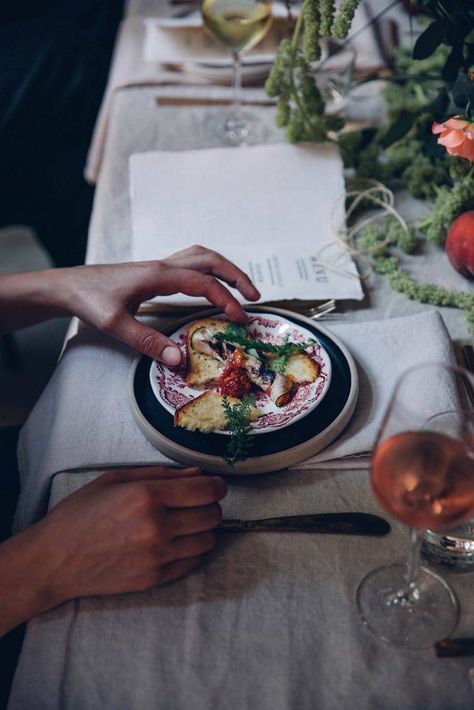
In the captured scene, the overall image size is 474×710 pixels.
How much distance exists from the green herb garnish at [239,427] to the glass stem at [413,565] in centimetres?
19

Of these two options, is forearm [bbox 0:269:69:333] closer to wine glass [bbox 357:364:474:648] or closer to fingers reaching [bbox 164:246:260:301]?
fingers reaching [bbox 164:246:260:301]

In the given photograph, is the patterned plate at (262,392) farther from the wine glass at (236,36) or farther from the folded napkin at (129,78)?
the folded napkin at (129,78)

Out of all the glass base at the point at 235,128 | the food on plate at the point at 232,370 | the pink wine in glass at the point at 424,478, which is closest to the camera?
the pink wine in glass at the point at 424,478

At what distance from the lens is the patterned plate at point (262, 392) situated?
0.79m

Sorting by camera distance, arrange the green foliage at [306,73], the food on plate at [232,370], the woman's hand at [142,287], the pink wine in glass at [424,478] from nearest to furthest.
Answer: the pink wine in glass at [424,478]
the food on plate at [232,370]
the woman's hand at [142,287]
the green foliage at [306,73]

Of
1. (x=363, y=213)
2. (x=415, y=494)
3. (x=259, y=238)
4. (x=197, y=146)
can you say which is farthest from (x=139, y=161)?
(x=415, y=494)

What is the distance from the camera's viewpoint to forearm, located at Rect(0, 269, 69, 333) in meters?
0.99

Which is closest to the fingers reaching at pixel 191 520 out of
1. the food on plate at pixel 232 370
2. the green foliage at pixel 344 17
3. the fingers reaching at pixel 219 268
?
the food on plate at pixel 232 370

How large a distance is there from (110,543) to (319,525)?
204mm

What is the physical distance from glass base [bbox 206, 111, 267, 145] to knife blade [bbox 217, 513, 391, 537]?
807mm

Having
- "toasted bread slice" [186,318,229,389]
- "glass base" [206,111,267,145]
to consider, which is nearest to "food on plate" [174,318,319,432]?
"toasted bread slice" [186,318,229,389]

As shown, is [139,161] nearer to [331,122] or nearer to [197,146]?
[197,146]

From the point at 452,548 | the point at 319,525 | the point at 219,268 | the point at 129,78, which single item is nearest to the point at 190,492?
the point at 319,525

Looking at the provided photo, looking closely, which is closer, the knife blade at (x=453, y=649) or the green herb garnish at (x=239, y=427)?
the knife blade at (x=453, y=649)
